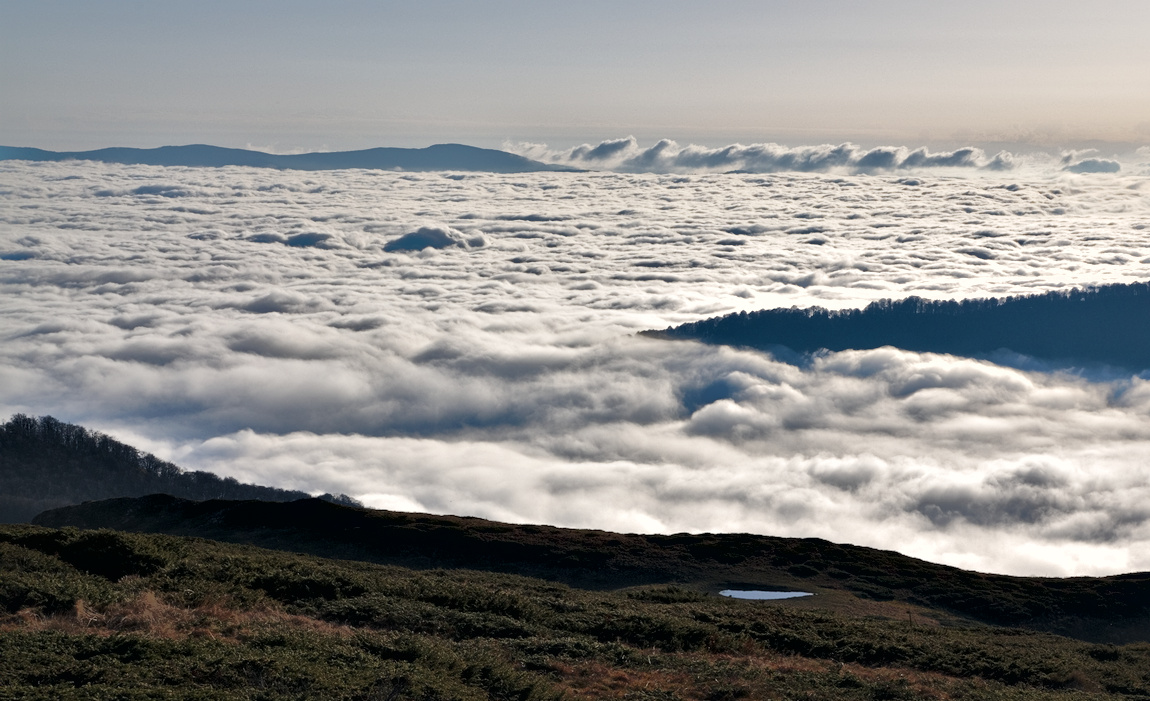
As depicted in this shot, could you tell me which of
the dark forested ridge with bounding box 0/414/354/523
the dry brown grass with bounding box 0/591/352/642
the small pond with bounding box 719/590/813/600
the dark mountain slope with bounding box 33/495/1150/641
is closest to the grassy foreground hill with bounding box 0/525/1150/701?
the dry brown grass with bounding box 0/591/352/642

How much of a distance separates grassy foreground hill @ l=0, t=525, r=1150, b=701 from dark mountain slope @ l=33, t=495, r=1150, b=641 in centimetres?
2004

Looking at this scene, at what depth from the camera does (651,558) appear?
2258 inches

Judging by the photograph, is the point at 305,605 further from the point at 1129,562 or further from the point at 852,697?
the point at 1129,562

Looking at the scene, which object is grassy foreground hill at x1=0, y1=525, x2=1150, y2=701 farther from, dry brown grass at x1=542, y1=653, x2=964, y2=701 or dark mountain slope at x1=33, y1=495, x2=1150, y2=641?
dark mountain slope at x1=33, y1=495, x2=1150, y2=641

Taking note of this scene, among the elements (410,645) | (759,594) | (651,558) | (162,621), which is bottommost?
(651,558)

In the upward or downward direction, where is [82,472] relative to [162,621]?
downward

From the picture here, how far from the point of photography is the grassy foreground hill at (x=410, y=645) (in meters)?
14.0

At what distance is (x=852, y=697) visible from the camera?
725 inches

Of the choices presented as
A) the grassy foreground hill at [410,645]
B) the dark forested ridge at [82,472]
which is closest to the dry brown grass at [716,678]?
the grassy foreground hill at [410,645]

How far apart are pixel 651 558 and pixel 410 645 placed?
41560mm

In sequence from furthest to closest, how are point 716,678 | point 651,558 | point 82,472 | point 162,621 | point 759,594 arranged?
point 82,472, point 651,558, point 759,594, point 716,678, point 162,621

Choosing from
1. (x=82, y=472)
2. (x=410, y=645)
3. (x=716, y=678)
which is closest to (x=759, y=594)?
(x=716, y=678)

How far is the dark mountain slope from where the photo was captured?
50219mm

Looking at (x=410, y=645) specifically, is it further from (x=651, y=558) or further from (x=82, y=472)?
(x=82, y=472)
